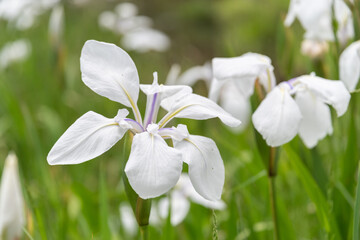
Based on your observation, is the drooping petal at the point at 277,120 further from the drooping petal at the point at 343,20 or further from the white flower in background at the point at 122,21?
the white flower in background at the point at 122,21

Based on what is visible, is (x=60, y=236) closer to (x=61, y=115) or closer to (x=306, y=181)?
(x=306, y=181)

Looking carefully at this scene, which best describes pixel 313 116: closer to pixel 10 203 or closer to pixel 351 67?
pixel 351 67

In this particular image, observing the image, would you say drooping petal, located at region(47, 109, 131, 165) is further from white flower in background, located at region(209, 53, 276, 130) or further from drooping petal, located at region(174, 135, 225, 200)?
white flower in background, located at region(209, 53, 276, 130)

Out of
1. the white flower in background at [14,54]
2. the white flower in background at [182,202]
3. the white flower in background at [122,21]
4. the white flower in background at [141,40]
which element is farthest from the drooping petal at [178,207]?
the white flower in background at [122,21]

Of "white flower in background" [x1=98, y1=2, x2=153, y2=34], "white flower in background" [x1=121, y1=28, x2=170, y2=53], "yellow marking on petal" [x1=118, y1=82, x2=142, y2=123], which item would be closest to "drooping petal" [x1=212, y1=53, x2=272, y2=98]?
"yellow marking on petal" [x1=118, y1=82, x2=142, y2=123]

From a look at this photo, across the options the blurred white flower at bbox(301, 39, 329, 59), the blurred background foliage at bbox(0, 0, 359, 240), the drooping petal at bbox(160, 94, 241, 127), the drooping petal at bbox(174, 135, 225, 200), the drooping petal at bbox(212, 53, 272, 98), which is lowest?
the blurred background foliage at bbox(0, 0, 359, 240)

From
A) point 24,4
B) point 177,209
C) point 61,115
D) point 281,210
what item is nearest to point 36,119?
point 61,115
